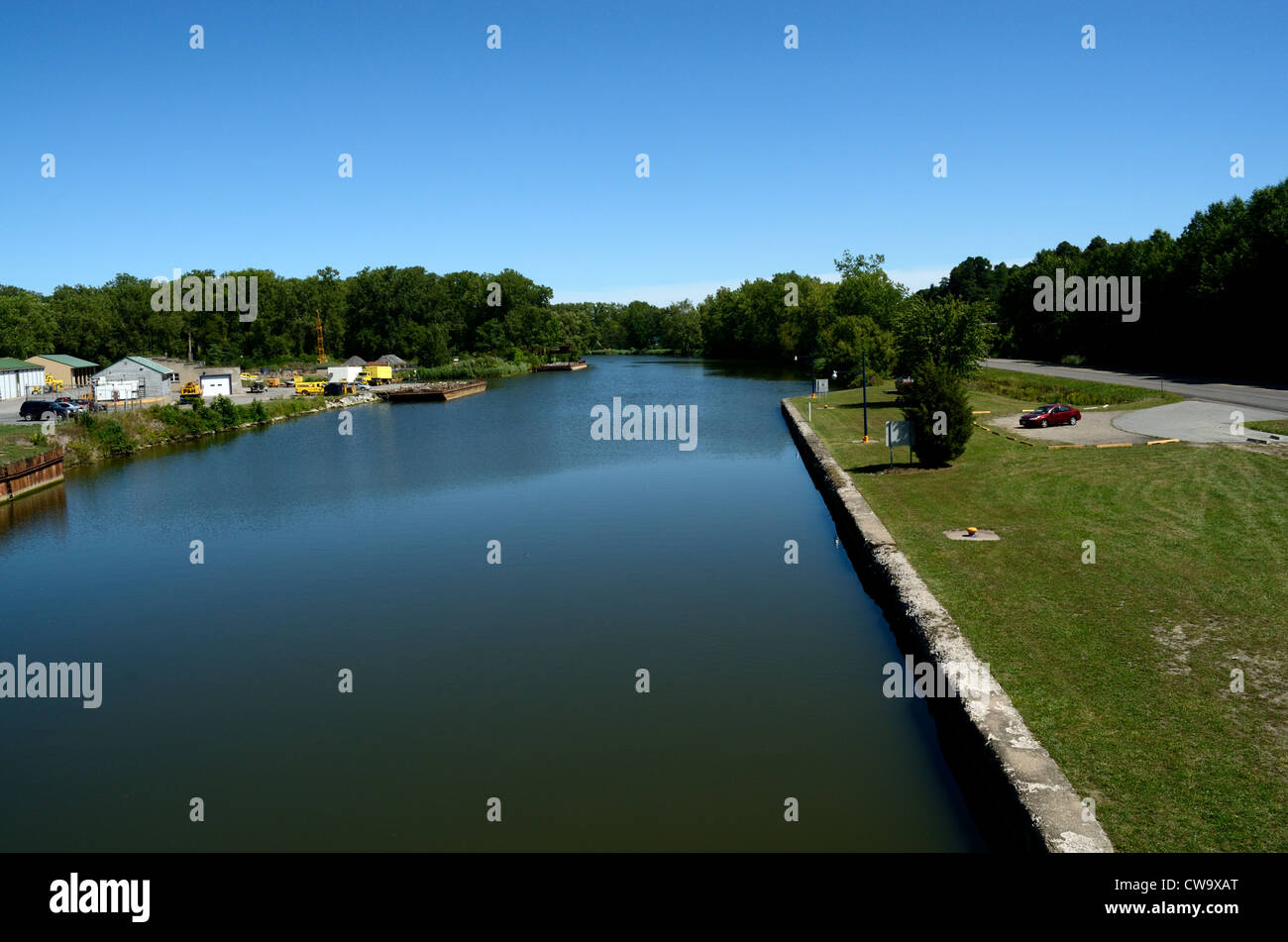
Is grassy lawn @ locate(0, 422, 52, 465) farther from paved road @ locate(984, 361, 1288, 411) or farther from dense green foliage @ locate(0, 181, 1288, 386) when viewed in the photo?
paved road @ locate(984, 361, 1288, 411)

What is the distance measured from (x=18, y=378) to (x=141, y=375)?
9552 millimetres

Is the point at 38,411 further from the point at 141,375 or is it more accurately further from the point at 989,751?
the point at 989,751

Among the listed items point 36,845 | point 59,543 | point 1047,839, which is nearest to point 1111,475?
point 1047,839

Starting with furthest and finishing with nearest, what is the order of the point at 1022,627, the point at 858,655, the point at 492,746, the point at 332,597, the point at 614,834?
the point at 332,597 < the point at 858,655 < the point at 1022,627 < the point at 492,746 < the point at 614,834

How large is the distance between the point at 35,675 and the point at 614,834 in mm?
13039

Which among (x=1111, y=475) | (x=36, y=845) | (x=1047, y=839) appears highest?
(x=1111, y=475)

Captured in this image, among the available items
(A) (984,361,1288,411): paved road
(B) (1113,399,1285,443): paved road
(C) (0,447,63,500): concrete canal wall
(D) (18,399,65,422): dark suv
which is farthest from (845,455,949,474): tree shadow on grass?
(D) (18,399,65,422): dark suv

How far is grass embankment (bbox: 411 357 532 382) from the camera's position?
115688 mm

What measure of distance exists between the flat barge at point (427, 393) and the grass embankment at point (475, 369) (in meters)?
16.4

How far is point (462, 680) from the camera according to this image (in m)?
16.1

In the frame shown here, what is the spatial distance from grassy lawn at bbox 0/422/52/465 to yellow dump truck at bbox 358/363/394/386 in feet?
174

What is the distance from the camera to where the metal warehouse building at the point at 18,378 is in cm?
7088
